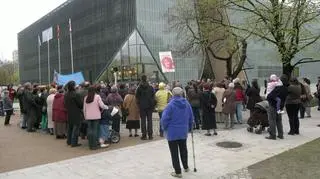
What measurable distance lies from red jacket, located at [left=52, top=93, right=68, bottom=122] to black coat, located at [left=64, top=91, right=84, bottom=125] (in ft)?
4.55

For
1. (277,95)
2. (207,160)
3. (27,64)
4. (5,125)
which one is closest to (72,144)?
(207,160)

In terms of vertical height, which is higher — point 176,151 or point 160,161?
point 176,151

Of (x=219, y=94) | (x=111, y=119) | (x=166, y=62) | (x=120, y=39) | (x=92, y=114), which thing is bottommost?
(x=111, y=119)

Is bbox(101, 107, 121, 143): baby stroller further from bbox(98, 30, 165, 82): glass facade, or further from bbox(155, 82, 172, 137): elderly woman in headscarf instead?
bbox(98, 30, 165, 82): glass facade

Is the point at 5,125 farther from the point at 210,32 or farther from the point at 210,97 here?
the point at 210,32

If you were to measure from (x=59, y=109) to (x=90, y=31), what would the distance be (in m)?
61.1

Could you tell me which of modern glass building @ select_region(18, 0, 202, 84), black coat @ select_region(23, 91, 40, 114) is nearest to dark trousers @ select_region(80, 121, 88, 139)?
black coat @ select_region(23, 91, 40, 114)

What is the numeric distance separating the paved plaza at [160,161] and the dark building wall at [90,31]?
124 ft

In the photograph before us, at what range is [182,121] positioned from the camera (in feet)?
28.8

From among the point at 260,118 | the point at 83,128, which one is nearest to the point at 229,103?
the point at 260,118

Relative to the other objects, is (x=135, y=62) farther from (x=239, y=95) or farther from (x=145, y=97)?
(x=145, y=97)

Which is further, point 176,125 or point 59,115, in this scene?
point 59,115

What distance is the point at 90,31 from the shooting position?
74.0 meters

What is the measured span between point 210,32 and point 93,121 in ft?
46.2
